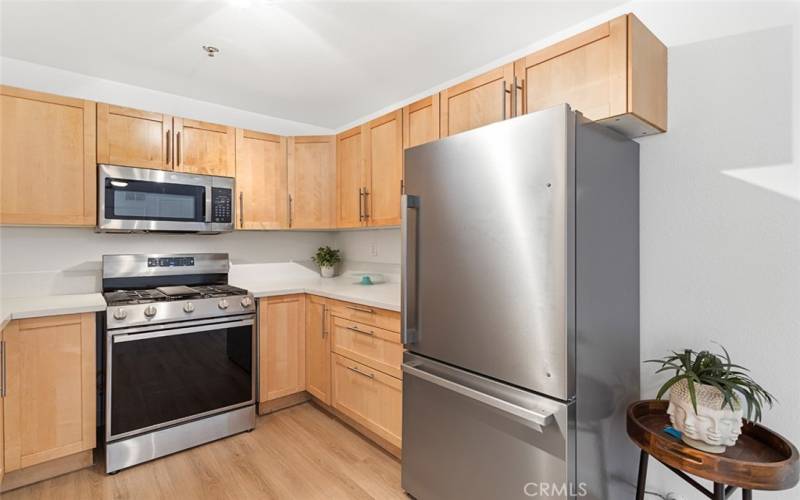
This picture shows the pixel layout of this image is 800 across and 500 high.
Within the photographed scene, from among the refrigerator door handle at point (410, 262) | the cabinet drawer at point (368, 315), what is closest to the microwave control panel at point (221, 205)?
the cabinet drawer at point (368, 315)

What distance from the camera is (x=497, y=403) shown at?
1.45m

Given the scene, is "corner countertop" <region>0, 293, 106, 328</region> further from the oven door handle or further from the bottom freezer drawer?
the bottom freezer drawer

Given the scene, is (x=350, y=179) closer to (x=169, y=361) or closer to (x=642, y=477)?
(x=169, y=361)

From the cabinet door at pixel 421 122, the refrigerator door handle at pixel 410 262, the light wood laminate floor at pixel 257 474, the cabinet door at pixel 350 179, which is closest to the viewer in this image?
the refrigerator door handle at pixel 410 262

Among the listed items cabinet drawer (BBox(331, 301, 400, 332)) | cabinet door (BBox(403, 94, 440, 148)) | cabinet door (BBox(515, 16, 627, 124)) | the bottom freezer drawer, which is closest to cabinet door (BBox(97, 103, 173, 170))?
cabinet drawer (BBox(331, 301, 400, 332))

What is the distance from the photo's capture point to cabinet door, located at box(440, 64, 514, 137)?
186 centimetres

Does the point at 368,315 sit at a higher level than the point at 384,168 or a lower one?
lower

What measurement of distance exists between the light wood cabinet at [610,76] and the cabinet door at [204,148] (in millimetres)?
2231

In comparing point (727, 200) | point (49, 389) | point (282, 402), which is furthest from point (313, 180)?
point (727, 200)

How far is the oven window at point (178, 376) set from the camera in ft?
7.14

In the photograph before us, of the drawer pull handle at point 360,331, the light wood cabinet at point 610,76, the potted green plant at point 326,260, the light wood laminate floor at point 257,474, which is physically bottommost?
the light wood laminate floor at point 257,474

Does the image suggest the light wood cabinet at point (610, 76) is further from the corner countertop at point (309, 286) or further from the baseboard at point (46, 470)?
the baseboard at point (46, 470)

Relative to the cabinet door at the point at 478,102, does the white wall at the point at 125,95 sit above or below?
above

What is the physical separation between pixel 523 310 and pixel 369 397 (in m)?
1.35
